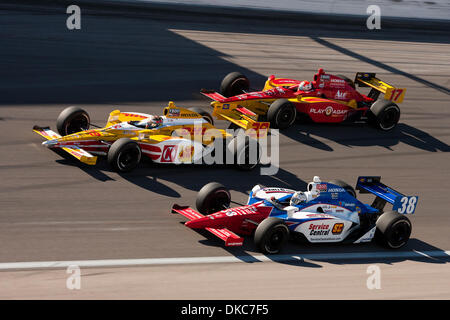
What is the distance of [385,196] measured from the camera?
42.9 ft

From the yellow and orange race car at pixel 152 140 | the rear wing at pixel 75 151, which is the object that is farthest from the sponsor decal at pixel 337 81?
the rear wing at pixel 75 151

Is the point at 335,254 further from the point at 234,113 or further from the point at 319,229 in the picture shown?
the point at 234,113

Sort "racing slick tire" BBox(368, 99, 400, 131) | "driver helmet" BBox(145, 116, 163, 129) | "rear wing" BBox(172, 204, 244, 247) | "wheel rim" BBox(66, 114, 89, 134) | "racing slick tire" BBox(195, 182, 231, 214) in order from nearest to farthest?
"rear wing" BBox(172, 204, 244, 247), "racing slick tire" BBox(195, 182, 231, 214), "driver helmet" BBox(145, 116, 163, 129), "wheel rim" BBox(66, 114, 89, 134), "racing slick tire" BBox(368, 99, 400, 131)

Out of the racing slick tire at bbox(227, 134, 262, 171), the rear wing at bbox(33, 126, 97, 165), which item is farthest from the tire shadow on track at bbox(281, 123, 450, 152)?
the rear wing at bbox(33, 126, 97, 165)

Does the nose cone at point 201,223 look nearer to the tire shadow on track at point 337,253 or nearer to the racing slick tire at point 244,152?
the tire shadow on track at point 337,253

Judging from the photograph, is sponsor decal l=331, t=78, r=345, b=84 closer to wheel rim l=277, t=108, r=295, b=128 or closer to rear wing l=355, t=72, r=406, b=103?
rear wing l=355, t=72, r=406, b=103

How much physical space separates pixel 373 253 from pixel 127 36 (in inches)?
651

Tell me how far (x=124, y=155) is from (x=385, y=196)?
5.06 metres

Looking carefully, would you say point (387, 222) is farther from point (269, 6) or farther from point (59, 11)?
point (269, 6)

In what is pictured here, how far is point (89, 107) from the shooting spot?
19.3m

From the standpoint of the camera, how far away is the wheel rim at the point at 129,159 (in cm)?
1502

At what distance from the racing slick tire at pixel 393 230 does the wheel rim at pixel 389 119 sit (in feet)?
24.1

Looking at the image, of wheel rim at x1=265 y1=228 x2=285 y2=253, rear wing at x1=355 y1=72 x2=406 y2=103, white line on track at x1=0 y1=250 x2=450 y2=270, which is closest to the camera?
white line on track at x1=0 y1=250 x2=450 y2=270

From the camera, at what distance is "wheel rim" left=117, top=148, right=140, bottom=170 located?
15.0 m
